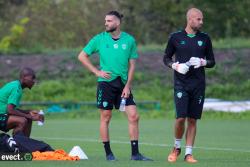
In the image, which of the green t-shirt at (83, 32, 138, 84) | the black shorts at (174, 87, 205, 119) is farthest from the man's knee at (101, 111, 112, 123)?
the black shorts at (174, 87, 205, 119)

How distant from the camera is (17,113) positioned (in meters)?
16.8

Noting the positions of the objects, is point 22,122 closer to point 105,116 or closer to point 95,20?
point 105,116

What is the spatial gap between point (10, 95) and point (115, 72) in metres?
1.98

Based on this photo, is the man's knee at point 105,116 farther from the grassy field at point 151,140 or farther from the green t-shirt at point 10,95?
the green t-shirt at point 10,95

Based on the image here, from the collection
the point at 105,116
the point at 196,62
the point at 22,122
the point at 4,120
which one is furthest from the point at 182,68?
the point at 4,120

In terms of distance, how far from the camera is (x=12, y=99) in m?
16.8

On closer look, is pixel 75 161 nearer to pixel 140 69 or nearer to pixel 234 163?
pixel 234 163

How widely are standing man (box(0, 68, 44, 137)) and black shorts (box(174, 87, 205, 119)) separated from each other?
2.46 metres

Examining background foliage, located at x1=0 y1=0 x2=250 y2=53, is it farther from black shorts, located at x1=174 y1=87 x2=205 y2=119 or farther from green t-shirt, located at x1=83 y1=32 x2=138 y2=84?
black shorts, located at x1=174 y1=87 x2=205 y2=119

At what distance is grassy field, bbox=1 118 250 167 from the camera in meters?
15.4

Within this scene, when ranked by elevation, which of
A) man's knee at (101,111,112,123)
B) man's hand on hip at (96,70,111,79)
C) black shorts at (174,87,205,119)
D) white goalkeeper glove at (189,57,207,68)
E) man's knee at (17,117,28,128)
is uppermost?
white goalkeeper glove at (189,57,207,68)

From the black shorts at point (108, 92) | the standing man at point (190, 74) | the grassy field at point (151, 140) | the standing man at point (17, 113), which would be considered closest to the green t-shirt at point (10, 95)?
the standing man at point (17, 113)

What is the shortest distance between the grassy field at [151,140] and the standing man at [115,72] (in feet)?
1.95

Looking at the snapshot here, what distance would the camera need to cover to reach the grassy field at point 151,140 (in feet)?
50.4
